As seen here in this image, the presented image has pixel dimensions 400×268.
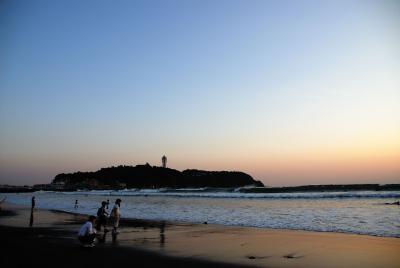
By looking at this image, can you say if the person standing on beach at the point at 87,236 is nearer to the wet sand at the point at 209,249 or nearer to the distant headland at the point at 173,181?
the wet sand at the point at 209,249

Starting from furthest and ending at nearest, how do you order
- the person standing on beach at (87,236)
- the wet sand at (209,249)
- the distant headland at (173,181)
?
the distant headland at (173,181)
the person standing on beach at (87,236)
the wet sand at (209,249)

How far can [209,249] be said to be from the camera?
14227mm

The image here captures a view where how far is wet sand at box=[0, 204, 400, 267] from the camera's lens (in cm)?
1167

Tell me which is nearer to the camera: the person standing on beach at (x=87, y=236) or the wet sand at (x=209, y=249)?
the wet sand at (x=209, y=249)

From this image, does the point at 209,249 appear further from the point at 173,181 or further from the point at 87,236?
the point at 173,181

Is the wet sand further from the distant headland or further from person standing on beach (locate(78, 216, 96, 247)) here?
the distant headland

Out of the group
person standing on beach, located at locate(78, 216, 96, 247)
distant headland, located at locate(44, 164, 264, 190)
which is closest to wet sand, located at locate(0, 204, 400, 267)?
person standing on beach, located at locate(78, 216, 96, 247)

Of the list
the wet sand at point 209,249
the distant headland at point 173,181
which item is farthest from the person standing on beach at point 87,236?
the distant headland at point 173,181

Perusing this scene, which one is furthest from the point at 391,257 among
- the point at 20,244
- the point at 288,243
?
the point at 20,244

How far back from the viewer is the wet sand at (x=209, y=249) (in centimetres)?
1167

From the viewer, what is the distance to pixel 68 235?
17.8 m

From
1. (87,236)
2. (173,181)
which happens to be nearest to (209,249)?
(87,236)

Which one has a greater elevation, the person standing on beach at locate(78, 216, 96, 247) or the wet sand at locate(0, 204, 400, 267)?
the person standing on beach at locate(78, 216, 96, 247)

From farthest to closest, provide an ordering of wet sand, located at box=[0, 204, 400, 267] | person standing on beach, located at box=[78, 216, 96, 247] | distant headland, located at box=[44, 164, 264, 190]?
distant headland, located at box=[44, 164, 264, 190] → person standing on beach, located at box=[78, 216, 96, 247] → wet sand, located at box=[0, 204, 400, 267]
